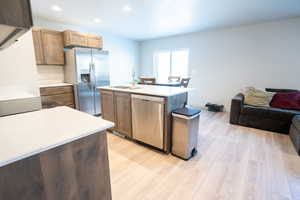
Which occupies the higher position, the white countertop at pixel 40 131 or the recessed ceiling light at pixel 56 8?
the recessed ceiling light at pixel 56 8

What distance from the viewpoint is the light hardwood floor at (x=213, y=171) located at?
159 centimetres

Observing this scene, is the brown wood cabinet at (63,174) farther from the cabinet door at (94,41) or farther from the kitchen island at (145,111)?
the cabinet door at (94,41)

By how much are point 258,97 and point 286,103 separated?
0.49 m

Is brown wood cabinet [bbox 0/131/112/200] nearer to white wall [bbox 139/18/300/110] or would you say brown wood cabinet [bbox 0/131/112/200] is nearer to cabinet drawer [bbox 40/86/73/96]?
cabinet drawer [bbox 40/86/73/96]

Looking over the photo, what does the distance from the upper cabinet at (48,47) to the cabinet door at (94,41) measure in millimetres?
647

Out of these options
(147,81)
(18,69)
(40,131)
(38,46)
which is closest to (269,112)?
(147,81)

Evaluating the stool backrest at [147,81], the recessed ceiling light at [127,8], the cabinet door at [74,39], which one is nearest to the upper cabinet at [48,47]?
the cabinet door at [74,39]

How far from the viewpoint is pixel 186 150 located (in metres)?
2.11

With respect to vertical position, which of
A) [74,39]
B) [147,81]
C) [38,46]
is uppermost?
[74,39]

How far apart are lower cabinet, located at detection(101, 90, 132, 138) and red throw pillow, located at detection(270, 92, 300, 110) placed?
314 cm

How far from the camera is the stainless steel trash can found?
2.07 meters

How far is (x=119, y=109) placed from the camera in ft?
9.21

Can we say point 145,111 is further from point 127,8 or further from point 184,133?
point 127,8

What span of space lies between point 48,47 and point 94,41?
111cm
